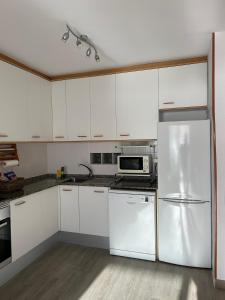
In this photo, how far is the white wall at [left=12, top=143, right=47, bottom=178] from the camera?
323 centimetres

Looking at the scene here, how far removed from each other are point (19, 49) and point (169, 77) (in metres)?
1.74

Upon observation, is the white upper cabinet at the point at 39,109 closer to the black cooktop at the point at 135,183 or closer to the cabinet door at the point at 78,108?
the cabinet door at the point at 78,108

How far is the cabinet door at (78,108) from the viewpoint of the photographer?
3.22 m

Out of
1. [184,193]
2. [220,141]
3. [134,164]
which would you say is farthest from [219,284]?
[134,164]

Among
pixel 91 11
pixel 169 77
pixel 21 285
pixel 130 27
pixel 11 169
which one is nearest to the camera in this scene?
pixel 91 11

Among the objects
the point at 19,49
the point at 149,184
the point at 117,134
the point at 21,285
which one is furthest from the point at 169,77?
the point at 21,285

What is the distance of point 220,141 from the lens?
2.13 m

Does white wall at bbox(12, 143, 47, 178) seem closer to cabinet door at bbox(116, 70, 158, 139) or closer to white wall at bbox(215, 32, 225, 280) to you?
cabinet door at bbox(116, 70, 158, 139)

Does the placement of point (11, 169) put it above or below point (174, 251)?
above

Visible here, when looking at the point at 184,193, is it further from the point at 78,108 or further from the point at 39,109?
the point at 39,109

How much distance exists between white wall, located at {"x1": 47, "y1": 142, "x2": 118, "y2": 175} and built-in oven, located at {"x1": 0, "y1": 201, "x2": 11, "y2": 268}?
144cm

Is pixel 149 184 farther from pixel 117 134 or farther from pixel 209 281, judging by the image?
pixel 209 281

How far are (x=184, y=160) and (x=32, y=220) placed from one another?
1868 millimetres

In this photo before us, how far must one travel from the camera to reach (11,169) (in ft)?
10.1
